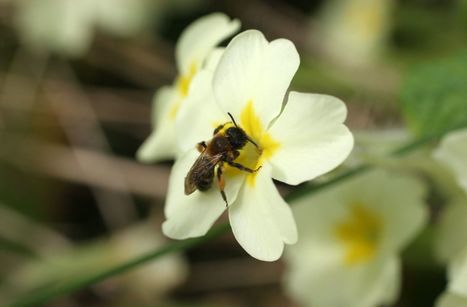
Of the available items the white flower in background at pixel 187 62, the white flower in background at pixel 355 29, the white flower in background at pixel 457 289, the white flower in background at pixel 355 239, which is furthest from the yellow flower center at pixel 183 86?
the white flower in background at pixel 355 29

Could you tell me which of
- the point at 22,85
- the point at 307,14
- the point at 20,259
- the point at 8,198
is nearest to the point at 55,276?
the point at 20,259

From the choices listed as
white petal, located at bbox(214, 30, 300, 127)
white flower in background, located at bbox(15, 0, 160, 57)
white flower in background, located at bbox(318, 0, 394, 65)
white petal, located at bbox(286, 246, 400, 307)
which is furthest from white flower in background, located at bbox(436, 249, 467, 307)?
white flower in background, located at bbox(15, 0, 160, 57)

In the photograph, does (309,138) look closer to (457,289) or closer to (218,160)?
(218,160)

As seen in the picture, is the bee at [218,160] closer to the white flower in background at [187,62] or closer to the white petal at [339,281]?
the white flower in background at [187,62]

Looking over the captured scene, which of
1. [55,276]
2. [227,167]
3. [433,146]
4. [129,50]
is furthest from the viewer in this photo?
[129,50]

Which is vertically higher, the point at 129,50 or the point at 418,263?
the point at 129,50

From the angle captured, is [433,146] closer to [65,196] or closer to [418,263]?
[418,263]
